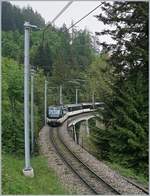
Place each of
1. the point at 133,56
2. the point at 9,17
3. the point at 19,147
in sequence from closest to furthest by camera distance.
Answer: the point at 133,56 → the point at 19,147 → the point at 9,17

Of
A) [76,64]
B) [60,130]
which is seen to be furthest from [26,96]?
[76,64]

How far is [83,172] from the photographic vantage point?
766 inches

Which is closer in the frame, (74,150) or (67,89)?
(74,150)

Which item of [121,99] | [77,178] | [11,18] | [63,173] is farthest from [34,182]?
[11,18]

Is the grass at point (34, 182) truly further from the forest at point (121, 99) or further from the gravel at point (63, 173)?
the forest at point (121, 99)

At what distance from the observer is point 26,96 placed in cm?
1734

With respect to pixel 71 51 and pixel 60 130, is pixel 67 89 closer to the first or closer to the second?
pixel 71 51

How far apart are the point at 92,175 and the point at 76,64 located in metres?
77.0

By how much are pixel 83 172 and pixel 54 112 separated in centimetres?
2516

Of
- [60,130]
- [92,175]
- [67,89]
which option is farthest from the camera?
[67,89]

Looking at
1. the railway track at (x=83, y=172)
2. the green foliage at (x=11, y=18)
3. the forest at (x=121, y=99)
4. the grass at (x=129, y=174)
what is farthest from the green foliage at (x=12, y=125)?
the green foliage at (x=11, y=18)

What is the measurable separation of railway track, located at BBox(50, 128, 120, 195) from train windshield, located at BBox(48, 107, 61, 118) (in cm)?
1259

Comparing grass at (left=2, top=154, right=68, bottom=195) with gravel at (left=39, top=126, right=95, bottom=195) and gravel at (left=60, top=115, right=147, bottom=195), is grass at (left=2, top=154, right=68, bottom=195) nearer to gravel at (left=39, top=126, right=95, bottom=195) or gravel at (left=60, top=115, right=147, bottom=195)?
gravel at (left=39, top=126, right=95, bottom=195)

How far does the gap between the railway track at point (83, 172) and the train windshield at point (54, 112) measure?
1259 cm
